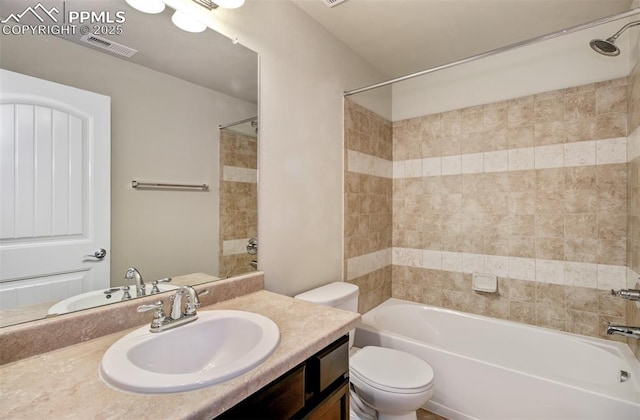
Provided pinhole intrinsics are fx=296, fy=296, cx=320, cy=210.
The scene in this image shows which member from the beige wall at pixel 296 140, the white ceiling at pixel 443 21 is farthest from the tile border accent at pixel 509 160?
the white ceiling at pixel 443 21

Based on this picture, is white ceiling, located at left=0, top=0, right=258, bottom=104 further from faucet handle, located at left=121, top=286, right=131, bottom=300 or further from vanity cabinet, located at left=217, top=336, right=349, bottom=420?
vanity cabinet, located at left=217, top=336, right=349, bottom=420

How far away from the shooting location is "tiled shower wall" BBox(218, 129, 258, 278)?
1.43 metres

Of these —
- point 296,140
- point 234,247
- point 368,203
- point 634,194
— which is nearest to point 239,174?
point 234,247

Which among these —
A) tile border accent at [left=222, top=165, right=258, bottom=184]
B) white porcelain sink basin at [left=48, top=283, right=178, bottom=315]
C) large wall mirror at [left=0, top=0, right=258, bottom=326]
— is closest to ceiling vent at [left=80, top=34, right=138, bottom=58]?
large wall mirror at [left=0, top=0, right=258, bottom=326]

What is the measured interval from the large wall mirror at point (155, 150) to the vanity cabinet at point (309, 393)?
0.65m

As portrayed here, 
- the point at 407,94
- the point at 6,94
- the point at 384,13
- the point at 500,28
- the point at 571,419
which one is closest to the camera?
the point at 6,94

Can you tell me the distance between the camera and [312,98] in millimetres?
1927

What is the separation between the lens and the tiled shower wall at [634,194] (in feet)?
5.41

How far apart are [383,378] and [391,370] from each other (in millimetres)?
92

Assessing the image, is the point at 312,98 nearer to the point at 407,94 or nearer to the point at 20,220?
the point at 407,94

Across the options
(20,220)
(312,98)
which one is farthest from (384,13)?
(20,220)

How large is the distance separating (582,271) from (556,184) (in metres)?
0.63

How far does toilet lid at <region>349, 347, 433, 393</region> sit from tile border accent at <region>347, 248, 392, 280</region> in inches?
23.9

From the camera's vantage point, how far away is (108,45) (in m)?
1.04
